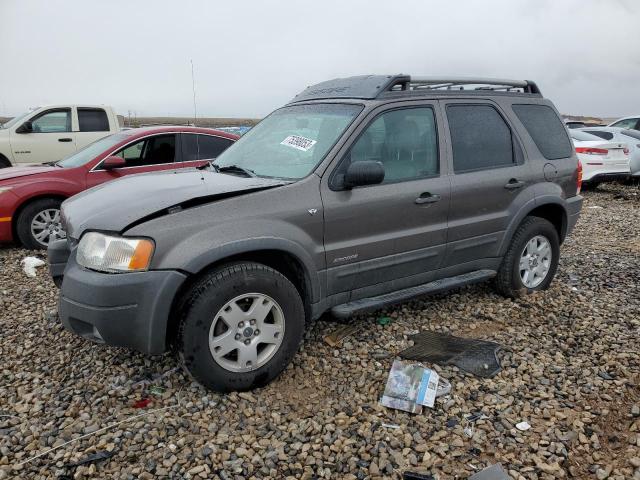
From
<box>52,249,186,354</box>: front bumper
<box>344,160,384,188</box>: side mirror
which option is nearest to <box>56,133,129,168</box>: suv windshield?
<box>52,249,186,354</box>: front bumper

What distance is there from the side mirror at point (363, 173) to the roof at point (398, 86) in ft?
2.28

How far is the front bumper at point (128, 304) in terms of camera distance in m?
2.78

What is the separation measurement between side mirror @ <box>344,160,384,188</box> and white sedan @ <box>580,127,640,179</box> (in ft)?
36.0

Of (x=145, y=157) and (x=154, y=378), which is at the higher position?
(x=145, y=157)

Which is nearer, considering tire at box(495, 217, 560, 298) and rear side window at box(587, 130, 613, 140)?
tire at box(495, 217, 560, 298)

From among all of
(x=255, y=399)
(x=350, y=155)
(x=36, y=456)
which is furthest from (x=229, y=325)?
(x=350, y=155)

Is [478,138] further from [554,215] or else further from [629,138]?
[629,138]

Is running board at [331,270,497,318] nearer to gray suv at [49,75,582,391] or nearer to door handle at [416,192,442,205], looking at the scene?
gray suv at [49,75,582,391]

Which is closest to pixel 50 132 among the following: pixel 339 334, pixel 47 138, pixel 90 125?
pixel 47 138

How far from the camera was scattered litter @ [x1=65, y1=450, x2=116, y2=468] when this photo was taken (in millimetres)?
2566

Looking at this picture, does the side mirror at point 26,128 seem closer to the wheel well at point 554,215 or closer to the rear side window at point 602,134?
the wheel well at point 554,215

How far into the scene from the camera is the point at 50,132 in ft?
33.4

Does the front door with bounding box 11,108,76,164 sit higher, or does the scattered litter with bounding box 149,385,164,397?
the front door with bounding box 11,108,76,164

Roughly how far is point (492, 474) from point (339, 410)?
3.02 ft
